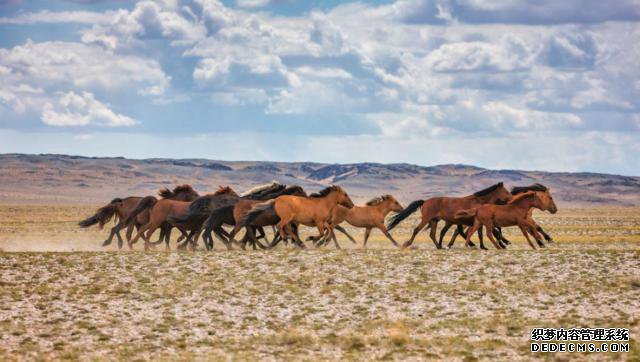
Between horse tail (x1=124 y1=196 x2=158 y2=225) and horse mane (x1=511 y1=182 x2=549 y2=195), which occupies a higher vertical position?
horse mane (x1=511 y1=182 x2=549 y2=195)

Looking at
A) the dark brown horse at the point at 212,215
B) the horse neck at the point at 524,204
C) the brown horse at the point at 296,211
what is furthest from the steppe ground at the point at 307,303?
the dark brown horse at the point at 212,215

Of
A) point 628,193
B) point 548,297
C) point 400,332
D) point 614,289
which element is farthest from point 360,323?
point 628,193

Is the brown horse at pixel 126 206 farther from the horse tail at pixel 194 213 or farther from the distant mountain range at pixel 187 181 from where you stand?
the distant mountain range at pixel 187 181

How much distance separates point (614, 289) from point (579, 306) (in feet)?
5.16

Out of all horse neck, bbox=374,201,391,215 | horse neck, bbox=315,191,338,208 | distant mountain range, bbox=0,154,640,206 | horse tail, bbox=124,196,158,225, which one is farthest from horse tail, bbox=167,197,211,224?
distant mountain range, bbox=0,154,640,206

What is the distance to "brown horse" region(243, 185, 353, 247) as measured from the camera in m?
24.1

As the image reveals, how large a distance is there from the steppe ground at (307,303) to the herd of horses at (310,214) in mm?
2385

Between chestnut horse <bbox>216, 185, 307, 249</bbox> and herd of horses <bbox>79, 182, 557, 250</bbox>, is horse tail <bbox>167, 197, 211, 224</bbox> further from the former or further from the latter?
chestnut horse <bbox>216, 185, 307, 249</bbox>

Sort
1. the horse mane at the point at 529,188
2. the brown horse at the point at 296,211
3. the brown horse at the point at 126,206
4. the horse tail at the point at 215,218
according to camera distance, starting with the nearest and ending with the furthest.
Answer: the brown horse at the point at 296,211, the horse tail at the point at 215,218, the horse mane at the point at 529,188, the brown horse at the point at 126,206

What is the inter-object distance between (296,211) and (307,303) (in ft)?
26.1

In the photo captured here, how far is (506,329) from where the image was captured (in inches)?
567

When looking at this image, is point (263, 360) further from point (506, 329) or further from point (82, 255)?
point (82, 255)

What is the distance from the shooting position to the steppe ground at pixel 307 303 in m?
13.4

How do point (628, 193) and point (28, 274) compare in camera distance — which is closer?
point (28, 274)
